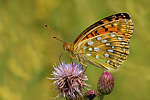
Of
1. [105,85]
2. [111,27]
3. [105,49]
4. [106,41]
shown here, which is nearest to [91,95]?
[105,85]

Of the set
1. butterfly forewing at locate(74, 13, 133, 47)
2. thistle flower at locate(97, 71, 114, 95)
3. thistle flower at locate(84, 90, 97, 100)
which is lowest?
thistle flower at locate(84, 90, 97, 100)

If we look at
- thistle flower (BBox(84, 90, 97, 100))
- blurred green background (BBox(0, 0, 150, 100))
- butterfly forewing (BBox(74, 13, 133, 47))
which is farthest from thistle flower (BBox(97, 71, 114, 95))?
blurred green background (BBox(0, 0, 150, 100))

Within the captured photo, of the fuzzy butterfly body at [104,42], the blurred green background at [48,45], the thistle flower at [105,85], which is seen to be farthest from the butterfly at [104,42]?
the blurred green background at [48,45]

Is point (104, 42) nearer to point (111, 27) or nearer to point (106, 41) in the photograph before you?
point (106, 41)

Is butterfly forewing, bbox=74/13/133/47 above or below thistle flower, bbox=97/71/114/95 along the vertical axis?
above

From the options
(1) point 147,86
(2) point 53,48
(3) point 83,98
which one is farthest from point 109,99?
(2) point 53,48

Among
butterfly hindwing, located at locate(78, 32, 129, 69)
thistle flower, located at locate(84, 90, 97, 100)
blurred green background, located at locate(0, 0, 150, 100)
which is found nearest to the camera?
thistle flower, located at locate(84, 90, 97, 100)

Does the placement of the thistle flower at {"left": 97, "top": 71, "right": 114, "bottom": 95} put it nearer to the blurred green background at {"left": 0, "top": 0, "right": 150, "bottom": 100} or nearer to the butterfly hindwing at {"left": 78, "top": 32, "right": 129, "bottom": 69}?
the butterfly hindwing at {"left": 78, "top": 32, "right": 129, "bottom": 69}
